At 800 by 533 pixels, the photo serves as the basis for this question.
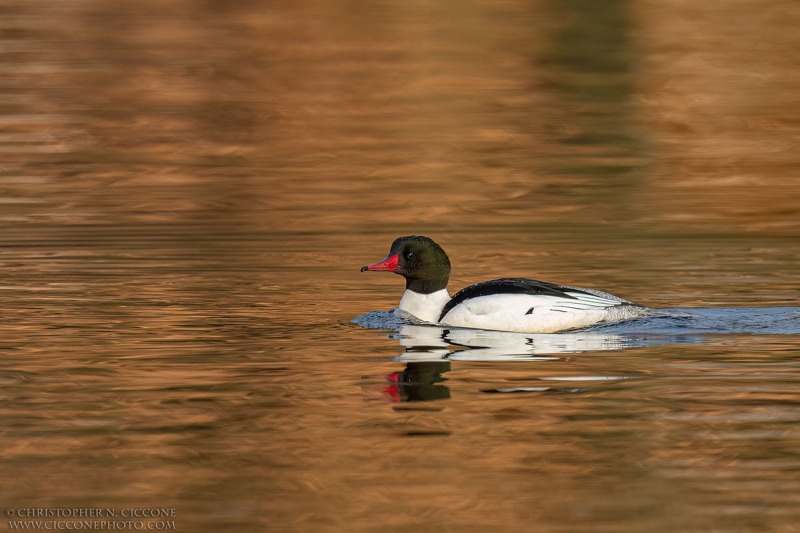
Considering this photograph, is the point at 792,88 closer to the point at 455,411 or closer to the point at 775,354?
the point at 775,354

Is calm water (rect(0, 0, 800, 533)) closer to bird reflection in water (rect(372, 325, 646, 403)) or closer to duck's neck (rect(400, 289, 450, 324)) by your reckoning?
bird reflection in water (rect(372, 325, 646, 403))

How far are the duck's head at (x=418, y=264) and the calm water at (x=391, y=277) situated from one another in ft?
1.44

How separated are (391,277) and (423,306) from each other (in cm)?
282

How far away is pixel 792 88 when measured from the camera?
97.1ft

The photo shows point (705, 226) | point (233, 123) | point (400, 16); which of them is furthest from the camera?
point (400, 16)

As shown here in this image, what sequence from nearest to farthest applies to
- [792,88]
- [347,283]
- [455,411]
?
[455,411]
[347,283]
[792,88]

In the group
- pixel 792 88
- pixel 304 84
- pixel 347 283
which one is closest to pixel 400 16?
pixel 304 84

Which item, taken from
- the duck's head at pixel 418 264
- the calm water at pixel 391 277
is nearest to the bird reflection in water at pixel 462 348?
the calm water at pixel 391 277

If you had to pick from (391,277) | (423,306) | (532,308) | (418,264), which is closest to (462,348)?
(532,308)

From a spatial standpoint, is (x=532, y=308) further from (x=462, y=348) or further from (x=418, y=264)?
(x=418, y=264)

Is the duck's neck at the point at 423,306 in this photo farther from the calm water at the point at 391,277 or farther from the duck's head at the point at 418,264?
the calm water at the point at 391,277

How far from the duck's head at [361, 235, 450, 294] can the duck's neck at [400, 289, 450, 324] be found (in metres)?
0.04

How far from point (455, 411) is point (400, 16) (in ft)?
100

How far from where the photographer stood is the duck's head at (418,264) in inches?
506
